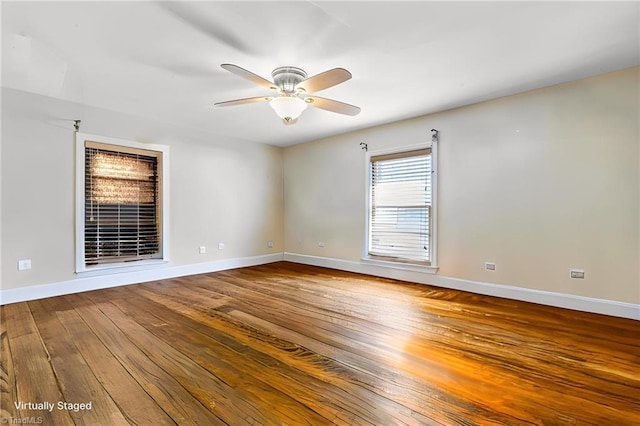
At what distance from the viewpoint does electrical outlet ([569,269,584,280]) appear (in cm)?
333

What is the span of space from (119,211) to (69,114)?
143 cm

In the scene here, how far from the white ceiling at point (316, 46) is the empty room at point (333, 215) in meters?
0.02

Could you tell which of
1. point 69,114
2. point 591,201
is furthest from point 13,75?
point 591,201

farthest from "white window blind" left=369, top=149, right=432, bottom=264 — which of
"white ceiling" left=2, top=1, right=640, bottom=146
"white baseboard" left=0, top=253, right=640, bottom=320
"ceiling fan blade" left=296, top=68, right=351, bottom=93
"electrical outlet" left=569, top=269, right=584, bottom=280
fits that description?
"ceiling fan blade" left=296, top=68, right=351, bottom=93

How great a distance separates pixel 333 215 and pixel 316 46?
11.8 feet

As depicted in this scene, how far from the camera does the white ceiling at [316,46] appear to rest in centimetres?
217

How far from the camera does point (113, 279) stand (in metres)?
4.35

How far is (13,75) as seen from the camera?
10.4 feet

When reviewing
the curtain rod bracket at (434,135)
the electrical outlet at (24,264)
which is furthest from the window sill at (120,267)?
the curtain rod bracket at (434,135)

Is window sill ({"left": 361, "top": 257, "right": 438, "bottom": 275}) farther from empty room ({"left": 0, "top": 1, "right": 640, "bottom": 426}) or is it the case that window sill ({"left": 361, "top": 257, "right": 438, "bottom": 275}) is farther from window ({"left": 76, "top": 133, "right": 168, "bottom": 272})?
window ({"left": 76, "top": 133, "right": 168, "bottom": 272})

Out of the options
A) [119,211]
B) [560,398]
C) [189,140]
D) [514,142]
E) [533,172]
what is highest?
[189,140]

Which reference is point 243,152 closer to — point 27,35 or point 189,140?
point 189,140

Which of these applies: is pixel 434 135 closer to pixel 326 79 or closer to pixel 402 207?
pixel 402 207

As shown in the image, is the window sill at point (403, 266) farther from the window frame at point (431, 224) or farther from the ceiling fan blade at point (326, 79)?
the ceiling fan blade at point (326, 79)
